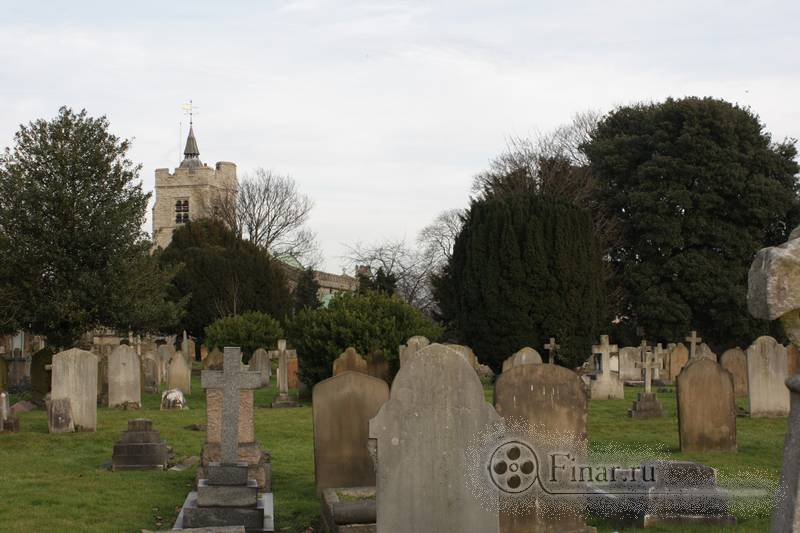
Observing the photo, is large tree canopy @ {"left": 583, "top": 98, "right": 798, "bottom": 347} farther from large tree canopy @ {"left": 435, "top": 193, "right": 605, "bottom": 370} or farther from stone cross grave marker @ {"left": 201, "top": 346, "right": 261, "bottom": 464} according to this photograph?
stone cross grave marker @ {"left": 201, "top": 346, "right": 261, "bottom": 464}

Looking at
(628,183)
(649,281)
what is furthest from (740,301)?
(628,183)

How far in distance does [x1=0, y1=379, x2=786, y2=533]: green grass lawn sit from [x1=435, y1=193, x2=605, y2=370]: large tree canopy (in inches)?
425


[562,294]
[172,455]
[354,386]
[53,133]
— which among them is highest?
[53,133]

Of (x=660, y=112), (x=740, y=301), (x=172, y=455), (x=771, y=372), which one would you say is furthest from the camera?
(x=660, y=112)

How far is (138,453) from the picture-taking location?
12.6 meters

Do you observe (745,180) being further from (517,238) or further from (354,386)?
(354,386)

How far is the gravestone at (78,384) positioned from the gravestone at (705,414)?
9.73m

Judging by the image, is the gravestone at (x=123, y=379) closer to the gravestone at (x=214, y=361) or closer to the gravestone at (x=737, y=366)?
the gravestone at (x=214, y=361)

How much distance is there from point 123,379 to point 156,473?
1001 cm

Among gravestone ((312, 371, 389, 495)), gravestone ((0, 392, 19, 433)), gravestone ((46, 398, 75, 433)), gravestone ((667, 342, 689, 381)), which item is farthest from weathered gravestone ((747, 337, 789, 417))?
gravestone ((0, 392, 19, 433))

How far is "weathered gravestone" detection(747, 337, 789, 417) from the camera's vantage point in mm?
18641

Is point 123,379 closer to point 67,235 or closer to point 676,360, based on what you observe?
point 67,235

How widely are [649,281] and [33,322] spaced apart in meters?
24.4

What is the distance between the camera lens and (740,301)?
37.3 metres
